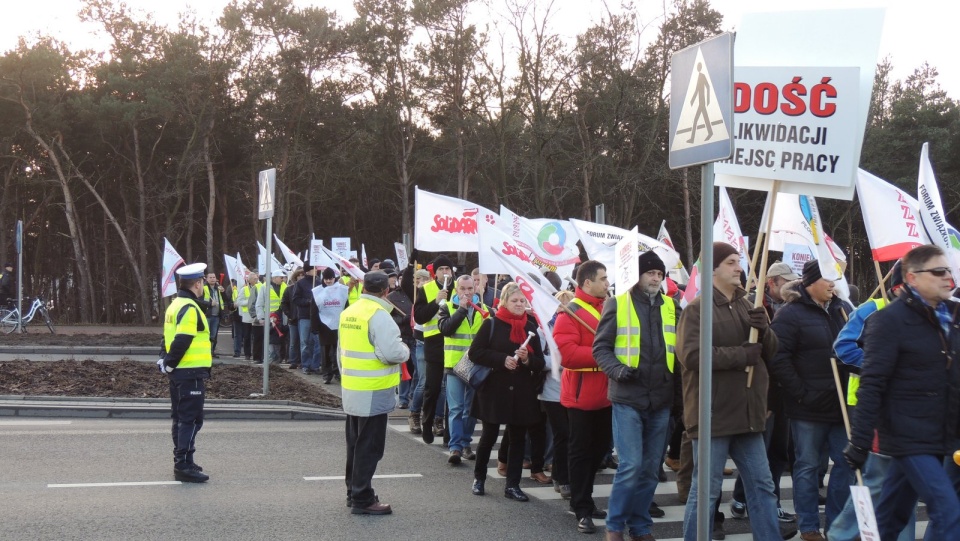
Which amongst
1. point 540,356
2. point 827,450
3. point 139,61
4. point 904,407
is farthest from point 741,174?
point 139,61

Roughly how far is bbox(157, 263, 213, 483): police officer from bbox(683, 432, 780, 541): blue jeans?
4.56 m

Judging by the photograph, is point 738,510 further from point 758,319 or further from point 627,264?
point 627,264

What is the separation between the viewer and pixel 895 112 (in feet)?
141

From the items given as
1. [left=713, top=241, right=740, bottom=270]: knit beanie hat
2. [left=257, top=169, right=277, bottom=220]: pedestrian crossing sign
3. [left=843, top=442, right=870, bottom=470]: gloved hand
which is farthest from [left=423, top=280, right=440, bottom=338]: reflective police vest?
[left=843, top=442, right=870, bottom=470]: gloved hand

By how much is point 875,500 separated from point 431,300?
600 centimetres

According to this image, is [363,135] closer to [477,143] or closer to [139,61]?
[477,143]

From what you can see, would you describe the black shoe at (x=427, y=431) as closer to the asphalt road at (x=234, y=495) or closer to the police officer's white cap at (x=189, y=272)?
the asphalt road at (x=234, y=495)

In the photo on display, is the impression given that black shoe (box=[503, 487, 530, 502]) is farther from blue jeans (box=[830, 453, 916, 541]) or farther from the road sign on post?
the road sign on post

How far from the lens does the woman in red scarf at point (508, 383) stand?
7.89 meters

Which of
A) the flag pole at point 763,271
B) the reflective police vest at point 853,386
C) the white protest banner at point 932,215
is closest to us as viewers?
the flag pole at point 763,271

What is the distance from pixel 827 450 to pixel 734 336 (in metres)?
1.67

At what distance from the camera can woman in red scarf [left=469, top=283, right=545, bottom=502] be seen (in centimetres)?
789

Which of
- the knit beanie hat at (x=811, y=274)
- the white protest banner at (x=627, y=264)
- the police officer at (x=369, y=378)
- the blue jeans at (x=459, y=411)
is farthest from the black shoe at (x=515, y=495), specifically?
the knit beanie hat at (x=811, y=274)

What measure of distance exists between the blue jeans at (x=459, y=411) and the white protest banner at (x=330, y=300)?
22.4 feet
